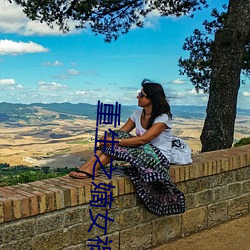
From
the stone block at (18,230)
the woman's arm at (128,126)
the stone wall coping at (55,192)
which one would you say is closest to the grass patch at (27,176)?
the woman's arm at (128,126)

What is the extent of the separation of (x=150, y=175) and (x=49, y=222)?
89cm

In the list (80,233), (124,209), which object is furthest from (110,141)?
(80,233)

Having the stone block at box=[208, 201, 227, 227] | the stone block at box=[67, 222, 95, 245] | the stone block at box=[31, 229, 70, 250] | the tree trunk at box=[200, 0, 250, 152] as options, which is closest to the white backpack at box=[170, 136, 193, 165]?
the stone block at box=[208, 201, 227, 227]

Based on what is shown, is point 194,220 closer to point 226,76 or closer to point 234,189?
point 234,189

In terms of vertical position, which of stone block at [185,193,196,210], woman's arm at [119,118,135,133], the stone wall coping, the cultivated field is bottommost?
the cultivated field

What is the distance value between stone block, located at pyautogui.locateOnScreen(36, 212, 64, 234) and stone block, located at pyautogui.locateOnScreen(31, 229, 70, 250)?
33 mm

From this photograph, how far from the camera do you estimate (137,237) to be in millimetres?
3617

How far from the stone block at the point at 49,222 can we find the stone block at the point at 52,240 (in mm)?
33

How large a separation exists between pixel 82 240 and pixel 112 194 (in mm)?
408

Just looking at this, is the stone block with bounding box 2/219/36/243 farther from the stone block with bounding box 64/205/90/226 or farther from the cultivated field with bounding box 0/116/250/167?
the cultivated field with bounding box 0/116/250/167

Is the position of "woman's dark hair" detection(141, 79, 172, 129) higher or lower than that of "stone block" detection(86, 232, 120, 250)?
higher

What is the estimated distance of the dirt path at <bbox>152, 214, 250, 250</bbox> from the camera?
12.6ft

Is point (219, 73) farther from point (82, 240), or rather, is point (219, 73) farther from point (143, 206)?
point (82, 240)

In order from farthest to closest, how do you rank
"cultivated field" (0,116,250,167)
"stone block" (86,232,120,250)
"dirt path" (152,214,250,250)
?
"cultivated field" (0,116,250,167) → "dirt path" (152,214,250,250) → "stone block" (86,232,120,250)
